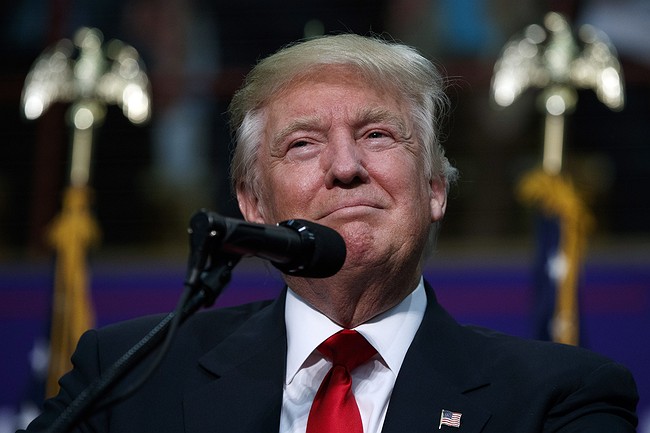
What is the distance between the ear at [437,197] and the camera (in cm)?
212

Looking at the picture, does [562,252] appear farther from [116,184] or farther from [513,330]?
[116,184]

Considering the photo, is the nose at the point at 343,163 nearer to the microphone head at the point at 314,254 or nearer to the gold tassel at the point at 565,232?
the microphone head at the point at 314,254

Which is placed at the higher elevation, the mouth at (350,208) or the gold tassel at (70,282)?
the mouth at (350,208)

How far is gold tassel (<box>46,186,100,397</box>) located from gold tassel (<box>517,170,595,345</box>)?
1.75 meters

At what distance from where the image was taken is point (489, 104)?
489 cm

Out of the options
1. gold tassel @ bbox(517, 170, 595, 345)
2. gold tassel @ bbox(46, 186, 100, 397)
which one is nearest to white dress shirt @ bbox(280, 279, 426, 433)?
gold tassel @ bbox(517, 170, 595, 345)

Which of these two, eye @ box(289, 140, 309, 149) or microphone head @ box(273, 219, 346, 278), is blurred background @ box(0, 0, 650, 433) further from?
microphone head @ box(273, 219, 346, 278)

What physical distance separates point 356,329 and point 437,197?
335 mm

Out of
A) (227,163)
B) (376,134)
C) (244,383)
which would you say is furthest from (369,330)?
(227,163)

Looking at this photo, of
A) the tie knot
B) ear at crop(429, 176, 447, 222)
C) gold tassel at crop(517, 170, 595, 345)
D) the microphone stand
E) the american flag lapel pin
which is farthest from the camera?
gold tassel at crop(517, 170, 595, 345)

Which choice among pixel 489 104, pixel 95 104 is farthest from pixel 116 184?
pixel 489 104

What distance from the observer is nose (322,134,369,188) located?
1.90 meters

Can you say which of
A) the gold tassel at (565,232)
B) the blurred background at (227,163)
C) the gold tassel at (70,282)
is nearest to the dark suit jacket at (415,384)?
the gold tassel at (565,232)

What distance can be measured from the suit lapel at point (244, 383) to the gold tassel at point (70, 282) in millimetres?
2222
